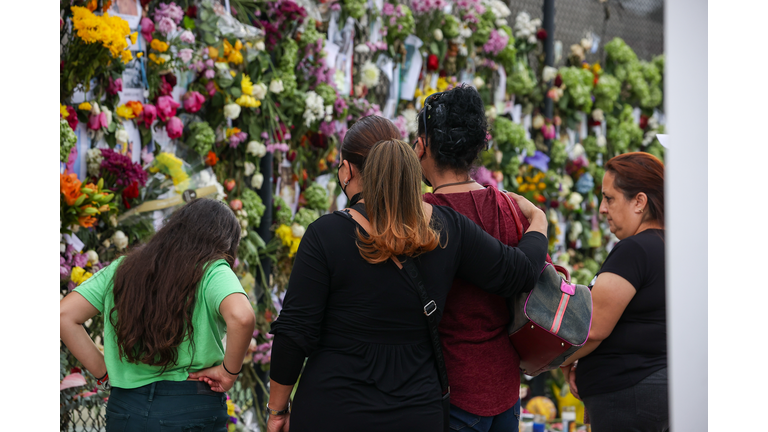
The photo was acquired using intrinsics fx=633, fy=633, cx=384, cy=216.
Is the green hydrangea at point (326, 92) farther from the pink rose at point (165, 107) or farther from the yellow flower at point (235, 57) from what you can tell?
the pink rose at point (165, 107)

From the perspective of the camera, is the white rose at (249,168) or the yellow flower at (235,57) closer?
the yellow flower at (235,57)

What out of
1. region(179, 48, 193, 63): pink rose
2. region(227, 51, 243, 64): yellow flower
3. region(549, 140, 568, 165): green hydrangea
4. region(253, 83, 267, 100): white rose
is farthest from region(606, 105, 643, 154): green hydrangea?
region(179, 48, 193, 63): pink rose

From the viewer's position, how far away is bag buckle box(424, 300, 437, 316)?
1.41 meters

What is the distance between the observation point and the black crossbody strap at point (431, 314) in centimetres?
140

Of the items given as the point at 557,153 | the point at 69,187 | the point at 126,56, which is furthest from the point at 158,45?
the point at 557,153

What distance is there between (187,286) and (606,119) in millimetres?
3526

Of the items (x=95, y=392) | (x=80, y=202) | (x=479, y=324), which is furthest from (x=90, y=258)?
(x=479, y=324)

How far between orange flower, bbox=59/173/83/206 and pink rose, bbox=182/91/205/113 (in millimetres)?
656

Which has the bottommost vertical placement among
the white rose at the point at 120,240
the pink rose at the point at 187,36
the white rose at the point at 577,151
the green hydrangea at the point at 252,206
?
the white rose at the point at 120,240

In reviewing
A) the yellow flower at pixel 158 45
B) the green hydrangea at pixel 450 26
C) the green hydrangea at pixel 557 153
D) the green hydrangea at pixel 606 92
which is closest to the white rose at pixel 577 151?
the green hydrangea at pixel 557 153

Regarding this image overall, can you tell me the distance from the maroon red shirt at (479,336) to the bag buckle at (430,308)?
0.15 m

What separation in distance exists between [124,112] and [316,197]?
0.94m

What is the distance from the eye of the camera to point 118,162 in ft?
7.42
